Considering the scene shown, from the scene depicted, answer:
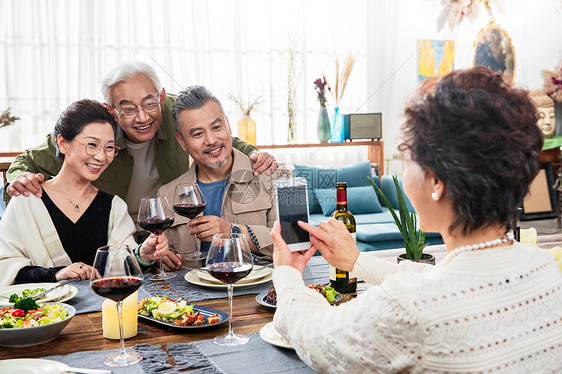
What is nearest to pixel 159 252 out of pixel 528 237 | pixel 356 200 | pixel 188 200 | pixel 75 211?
pixel 188 200

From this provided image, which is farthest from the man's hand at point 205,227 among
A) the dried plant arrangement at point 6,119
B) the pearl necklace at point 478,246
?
the dried plant arrangement at point 6,119

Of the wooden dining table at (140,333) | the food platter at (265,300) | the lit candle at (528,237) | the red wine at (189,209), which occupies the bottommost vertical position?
the wooden dining table at (140,333)

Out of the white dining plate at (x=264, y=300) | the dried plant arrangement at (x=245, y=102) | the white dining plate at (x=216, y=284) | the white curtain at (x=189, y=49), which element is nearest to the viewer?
the white dining plate at (x=264, y=300)

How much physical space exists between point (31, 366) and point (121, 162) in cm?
161

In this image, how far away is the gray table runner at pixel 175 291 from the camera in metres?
1.48

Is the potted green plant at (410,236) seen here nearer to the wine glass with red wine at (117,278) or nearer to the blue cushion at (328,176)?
the wine glass with red wine at (117,278)

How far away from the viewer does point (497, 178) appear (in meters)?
0.84

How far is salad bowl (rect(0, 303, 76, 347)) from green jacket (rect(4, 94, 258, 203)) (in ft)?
4.50

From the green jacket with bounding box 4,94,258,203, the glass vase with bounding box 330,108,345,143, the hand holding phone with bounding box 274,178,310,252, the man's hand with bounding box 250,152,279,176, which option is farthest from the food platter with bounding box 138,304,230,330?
the glass vase with bounding box 330,108,345,143

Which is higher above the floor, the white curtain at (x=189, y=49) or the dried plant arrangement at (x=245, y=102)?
the white curtain at (x=189, y=49)

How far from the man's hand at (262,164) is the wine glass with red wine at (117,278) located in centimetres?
129

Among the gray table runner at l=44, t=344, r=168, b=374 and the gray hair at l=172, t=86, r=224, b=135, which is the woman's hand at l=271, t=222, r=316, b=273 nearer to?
the gray table runner at l=44, t=344, r=168, b=374

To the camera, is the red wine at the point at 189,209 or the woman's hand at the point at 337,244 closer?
the woman's hand at the point at 337,244

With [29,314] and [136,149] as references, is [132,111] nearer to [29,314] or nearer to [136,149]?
[136,149]
